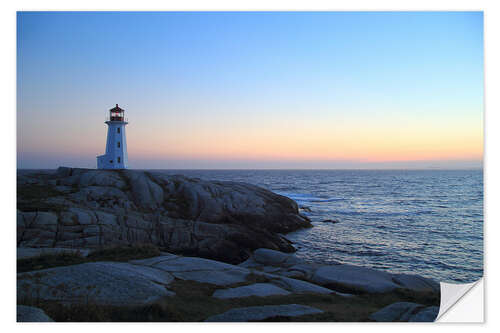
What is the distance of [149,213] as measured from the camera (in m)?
18.6

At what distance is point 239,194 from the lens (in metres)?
27.0

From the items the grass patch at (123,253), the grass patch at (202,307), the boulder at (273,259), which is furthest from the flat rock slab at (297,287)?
the grass patch at (123,253)

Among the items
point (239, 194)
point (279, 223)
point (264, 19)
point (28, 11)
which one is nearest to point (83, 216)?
point (28, 11)

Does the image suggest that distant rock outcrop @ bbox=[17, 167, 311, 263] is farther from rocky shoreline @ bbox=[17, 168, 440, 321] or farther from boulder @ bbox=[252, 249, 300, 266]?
boulder @ bbox=[252, 249, 300, 266]

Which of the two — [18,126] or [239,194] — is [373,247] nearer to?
[239,194]

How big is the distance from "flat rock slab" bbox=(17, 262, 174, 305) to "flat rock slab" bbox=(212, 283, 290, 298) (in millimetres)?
1147

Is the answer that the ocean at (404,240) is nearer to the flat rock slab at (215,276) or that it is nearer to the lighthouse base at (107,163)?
the flat rock slab at (215,276)

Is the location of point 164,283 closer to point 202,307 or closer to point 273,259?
point 202,307

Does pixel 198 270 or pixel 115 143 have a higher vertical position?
pixel 115 143

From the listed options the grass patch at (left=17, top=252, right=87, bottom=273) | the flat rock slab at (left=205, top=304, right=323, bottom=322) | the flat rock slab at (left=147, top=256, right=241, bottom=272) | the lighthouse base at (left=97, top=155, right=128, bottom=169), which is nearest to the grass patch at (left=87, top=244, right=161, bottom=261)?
the grass patch at (left=17, top=252, right=87, bottom=273)

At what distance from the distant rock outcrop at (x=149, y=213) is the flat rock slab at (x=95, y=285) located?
22.2 feet

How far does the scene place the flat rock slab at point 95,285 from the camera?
563 cm

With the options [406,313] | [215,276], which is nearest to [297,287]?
[215,276]

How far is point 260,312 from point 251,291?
Result: 2.72 ft
